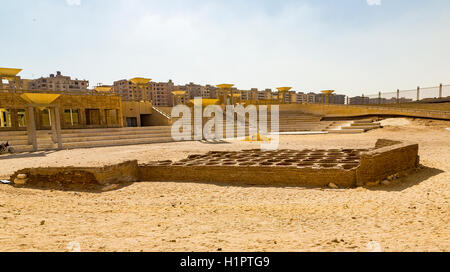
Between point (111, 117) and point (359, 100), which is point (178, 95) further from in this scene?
point (359, 100)

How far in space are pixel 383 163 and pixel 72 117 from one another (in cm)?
2542

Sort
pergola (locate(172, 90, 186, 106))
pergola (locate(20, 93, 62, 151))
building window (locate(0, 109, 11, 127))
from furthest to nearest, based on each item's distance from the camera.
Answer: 1. pergola (locate(172, 90, 186, 106))
2. building window (locate(0, 109, 11, 127))
3. pergola (locate(20, 93, 62, 151))

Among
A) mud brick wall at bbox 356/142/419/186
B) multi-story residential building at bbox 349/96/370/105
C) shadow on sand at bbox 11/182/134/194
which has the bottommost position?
shadow on sand at bbox 11/182/134/194

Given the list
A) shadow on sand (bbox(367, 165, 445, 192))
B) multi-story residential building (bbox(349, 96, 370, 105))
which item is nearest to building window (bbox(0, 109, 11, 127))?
shadow on sand (bbox(367, 165, 445, 192))

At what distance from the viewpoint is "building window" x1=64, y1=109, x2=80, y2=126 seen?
23.9 metres

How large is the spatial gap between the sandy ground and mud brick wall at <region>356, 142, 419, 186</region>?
17.7 inches

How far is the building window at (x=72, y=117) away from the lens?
23938mm

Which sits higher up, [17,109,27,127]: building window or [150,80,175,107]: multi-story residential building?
[150,80,175,107]: multi-story residential building

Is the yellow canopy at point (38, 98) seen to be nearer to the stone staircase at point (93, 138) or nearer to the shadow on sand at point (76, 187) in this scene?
the stone staircase at point (93, 138)

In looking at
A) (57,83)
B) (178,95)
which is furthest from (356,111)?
(57,83)

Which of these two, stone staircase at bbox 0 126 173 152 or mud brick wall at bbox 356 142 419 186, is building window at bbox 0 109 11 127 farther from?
mud brick wall at bbox 356 142 419 186

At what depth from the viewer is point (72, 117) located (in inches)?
961
